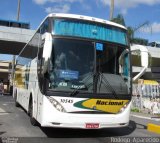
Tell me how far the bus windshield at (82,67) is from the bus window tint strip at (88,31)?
212 mm

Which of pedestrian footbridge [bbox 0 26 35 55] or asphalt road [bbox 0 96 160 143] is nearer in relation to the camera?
asphalt road [bbox 0 96 160 143]

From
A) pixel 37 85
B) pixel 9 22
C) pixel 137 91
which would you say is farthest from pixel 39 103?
pixel 9 22

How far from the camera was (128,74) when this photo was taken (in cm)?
1073

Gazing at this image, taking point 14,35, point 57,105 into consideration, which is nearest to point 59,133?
point 57,105

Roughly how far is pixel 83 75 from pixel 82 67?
0.22 metres

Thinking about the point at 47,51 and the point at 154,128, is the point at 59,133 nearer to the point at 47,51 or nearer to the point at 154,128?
the point at 47,51

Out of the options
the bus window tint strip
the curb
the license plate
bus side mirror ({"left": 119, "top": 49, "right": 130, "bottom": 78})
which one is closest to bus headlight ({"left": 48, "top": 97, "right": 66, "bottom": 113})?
the license plate

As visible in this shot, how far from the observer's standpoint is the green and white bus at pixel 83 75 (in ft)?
31.9

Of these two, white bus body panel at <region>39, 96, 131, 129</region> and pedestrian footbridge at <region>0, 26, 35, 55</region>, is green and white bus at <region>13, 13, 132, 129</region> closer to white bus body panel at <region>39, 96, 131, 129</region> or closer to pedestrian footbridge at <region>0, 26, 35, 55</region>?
white bus body panel at <region>39, 96, 131, 129</region>

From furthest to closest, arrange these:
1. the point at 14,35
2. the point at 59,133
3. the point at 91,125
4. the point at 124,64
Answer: the point at 14,35 → the point at 59,133 → the point at 124,64 → the point at 91,125

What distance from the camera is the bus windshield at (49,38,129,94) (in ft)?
32.1

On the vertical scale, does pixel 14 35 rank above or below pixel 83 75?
above

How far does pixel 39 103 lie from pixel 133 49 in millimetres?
3302

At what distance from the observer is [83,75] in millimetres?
9984
